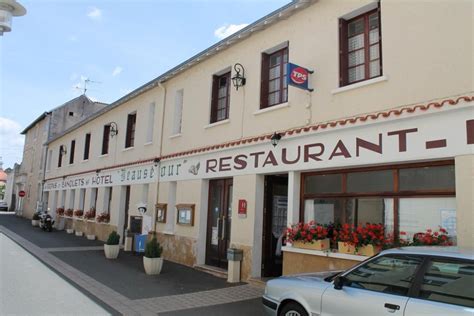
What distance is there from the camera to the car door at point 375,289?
13.4 feet

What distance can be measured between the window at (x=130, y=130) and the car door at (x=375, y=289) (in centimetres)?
1366

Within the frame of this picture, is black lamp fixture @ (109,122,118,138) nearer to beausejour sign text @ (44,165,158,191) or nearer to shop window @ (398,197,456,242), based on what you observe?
beausejour sign text @ (44,165,158,191)

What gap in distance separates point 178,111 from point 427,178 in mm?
8850

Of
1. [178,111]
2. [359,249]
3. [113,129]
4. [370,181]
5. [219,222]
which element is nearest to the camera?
[359,249]

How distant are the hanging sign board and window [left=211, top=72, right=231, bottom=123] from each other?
3441 mm

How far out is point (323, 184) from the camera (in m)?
8.45

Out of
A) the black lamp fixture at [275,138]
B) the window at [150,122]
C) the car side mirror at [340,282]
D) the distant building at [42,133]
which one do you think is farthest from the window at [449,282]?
the distant building at [42,133]

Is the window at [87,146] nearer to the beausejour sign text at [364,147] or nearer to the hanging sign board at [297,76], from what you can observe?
the beausejour sign text at [364,147]

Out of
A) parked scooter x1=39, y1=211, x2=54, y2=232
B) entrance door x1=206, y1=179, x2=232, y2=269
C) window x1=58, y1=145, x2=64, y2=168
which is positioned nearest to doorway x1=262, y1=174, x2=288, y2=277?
entrance door x1=206, y1=179, x2=232, y2=269

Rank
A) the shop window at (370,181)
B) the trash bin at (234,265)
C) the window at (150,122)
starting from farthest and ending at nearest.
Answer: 1. the window at (150,122)
2. the trash bin at (234,265)
3. the shop window at (370,181)

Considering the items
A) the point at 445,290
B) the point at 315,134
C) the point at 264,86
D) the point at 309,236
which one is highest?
the point at 264,86

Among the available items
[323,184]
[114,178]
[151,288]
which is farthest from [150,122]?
[323,184]

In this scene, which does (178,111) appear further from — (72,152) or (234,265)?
(72,152)

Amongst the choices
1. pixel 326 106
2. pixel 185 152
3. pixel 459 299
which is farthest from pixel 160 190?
pixel 459 299
